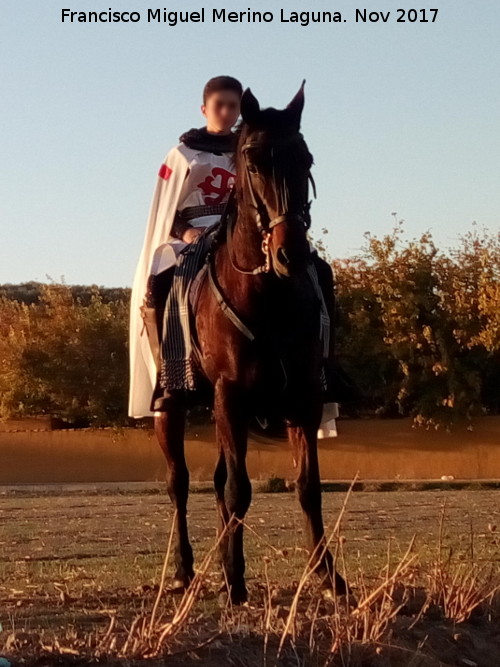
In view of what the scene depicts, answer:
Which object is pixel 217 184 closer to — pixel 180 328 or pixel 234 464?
pixel 180 328

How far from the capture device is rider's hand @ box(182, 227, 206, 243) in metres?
8.66

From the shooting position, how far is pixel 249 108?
6.84 meters

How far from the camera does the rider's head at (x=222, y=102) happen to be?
8688mm

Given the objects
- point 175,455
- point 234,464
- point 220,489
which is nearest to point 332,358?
point 220,489

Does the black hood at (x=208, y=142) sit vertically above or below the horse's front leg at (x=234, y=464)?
above

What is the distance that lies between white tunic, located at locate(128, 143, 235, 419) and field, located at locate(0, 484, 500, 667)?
1.68 meters

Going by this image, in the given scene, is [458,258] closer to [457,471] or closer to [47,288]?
[457,471]

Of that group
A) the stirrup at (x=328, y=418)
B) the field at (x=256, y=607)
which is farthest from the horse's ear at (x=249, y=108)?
the stirrup at (x=328, y=418)

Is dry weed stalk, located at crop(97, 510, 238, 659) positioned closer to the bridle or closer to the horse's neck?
the bridle

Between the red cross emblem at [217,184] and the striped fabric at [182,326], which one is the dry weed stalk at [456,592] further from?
the red cross emblem at [217,184]

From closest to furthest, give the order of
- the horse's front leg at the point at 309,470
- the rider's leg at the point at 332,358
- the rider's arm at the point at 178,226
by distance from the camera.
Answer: the horse's front leg at the point at 309,470 → the rider's leg at the point at 332,358 → the rider's arm at the point at 178,226

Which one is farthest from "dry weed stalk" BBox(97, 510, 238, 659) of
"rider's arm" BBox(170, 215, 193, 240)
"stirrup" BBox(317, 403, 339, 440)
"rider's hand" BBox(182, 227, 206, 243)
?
"rider's arm" BBox(170, 215, 193, 240)

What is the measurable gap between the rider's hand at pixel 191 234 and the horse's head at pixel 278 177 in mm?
1643

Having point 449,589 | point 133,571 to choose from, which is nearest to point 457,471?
Result: point 133,571
